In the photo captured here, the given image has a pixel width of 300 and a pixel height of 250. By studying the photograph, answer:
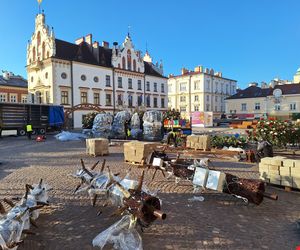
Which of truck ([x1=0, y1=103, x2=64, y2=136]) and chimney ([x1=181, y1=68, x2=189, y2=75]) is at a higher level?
chimney ([x1=181, y1=68, x2=189, y2=75])

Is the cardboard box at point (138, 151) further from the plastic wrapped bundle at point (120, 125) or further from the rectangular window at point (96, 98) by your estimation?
the rectangular window at point (96, 98)

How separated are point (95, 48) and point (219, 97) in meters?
39.6

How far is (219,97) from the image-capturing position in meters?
68.9

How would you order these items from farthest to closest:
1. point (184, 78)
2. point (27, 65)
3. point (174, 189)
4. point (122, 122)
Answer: point (184, 78) → point (27, 65) → point (122, 122) → point (174, 189)

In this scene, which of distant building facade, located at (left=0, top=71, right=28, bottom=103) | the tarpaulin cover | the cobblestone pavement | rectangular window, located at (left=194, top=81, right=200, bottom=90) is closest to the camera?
the cobblestone pavement

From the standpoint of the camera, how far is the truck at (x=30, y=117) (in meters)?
25.6

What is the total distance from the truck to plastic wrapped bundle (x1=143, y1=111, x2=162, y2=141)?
14194 mm

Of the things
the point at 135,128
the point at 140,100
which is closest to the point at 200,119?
the point at 140,100

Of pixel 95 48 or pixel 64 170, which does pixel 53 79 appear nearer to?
pixel 95 48

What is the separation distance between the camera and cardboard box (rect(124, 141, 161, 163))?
1039 centimetres

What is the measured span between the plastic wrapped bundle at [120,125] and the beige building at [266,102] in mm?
38658

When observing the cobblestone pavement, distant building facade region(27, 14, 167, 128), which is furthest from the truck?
the cobblestone pavement

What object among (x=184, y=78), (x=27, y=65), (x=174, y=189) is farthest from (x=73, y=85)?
(x=184, y=78)

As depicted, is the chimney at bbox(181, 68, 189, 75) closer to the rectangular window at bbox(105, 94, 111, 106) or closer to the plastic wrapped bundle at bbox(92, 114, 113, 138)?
the rectangular window at bbox(105, 94, 111, 106)
